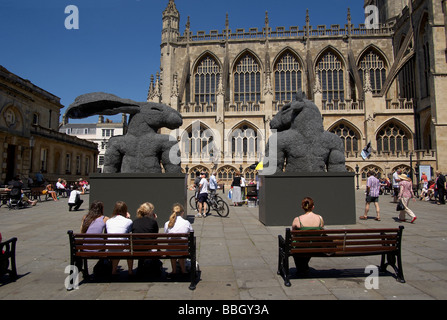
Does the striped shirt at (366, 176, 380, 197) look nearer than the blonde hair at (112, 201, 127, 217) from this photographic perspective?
No

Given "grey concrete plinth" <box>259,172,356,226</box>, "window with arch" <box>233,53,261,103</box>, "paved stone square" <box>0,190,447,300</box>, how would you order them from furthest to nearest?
1. "window with arch" <box>233,53,261,103</box>
2. "grey concrete plinth" <box>259,172,356,226</box>
3. "paved stone square" <box>0,190,447,300</box>

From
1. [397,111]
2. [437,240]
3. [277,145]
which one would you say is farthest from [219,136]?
[437,240]

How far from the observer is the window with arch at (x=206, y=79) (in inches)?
1389

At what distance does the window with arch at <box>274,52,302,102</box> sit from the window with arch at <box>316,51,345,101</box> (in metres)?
2.48

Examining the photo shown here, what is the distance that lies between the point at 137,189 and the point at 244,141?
74.1 feet

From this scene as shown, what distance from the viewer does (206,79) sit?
117 ft

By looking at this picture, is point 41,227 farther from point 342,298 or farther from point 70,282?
point 342,298

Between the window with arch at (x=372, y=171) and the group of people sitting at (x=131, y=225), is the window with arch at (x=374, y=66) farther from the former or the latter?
the group of people sitting at (x=131, y=225)

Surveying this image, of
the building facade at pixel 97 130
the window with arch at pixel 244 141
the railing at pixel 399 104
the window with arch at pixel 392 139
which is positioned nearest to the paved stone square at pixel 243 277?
the window with arch at pixel 244 141

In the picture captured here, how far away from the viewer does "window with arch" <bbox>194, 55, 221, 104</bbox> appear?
116 ft

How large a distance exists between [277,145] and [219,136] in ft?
67.8

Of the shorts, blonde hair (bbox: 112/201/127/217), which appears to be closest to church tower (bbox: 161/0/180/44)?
the shorts

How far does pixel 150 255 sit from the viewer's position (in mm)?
3752

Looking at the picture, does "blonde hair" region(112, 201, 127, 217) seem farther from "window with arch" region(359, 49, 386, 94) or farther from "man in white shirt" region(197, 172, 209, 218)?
"window with arch" region(359, 49, 386, 94)
